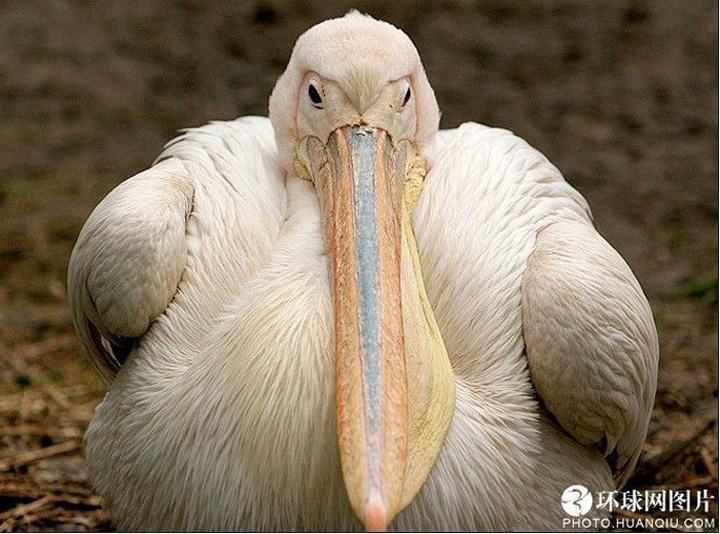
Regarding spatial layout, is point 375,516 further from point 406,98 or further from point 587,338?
point 406,98

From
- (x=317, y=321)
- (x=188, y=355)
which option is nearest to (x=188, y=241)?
(x=188, y=355)

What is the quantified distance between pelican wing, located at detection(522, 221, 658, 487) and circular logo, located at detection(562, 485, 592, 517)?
12 cm

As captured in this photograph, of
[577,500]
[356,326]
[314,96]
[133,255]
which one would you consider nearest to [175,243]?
[133,255]

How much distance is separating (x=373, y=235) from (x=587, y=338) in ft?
1.83

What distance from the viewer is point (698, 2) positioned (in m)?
7.79

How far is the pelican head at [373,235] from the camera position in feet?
7.91

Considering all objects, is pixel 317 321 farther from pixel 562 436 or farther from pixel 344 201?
pixel 562 436

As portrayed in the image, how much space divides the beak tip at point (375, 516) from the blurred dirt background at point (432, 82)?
85.4 inches

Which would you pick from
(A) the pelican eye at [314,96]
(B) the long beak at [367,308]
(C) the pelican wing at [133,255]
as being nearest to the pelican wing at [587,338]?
(B) the long beak at [367,308]

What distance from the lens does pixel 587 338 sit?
2754 millimetres

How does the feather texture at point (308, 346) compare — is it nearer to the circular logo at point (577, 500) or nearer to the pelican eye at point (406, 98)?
the circular logo at point (577, 500)

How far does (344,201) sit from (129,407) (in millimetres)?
768

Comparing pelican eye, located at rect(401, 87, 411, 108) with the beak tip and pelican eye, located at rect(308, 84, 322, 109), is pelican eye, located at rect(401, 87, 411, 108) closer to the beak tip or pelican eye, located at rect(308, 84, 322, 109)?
pelican eye, located at rect(308, 84, 322, 109)

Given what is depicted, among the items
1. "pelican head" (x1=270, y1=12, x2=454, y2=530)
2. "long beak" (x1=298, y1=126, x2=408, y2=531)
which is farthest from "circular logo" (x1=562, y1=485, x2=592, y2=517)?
"long beak" (x1=298, y1=126, x2=408, y2=531)
